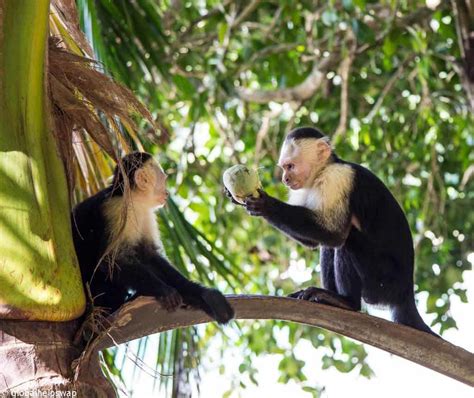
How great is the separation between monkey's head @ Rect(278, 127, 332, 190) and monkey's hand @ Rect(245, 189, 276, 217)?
1.41 feet

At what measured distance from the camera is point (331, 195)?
4.15 meters

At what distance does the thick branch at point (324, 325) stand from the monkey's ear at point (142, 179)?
36.9 inches

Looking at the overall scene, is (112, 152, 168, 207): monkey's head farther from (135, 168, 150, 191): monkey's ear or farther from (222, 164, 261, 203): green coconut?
(222, 164, 261, 203): green coconut

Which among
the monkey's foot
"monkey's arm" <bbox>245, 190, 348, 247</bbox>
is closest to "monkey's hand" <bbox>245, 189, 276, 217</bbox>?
"monkey's arm" <bbox>245, 190, 348, 247</bbox>

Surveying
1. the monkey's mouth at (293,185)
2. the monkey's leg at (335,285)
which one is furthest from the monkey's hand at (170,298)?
the monkey's mouth at (293,185)

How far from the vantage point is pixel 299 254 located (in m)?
7.55

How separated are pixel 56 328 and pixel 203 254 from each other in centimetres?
153

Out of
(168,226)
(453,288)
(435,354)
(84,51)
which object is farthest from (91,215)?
(453,288)

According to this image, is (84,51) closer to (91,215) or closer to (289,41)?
(91,215)

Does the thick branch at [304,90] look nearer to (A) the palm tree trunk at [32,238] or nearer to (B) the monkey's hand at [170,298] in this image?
(B) the monkey's hand at [170,298]

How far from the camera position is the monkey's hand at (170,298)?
9.79 feet

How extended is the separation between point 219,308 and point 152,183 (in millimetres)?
899

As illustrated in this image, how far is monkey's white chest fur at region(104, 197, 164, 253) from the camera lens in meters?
3.56

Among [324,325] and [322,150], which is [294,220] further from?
[324,325]
